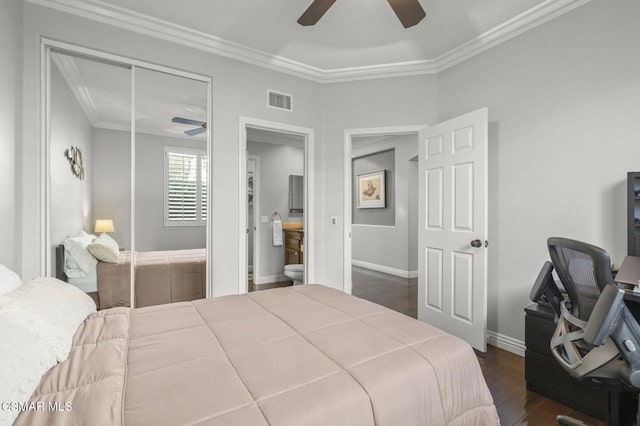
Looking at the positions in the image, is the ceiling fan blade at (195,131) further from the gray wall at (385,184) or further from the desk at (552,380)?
the gray wall at (385,184)

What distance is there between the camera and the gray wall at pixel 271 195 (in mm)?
5184

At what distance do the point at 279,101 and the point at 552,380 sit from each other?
3367mm

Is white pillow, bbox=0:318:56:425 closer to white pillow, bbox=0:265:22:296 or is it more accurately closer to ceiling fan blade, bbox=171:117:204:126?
white pillow, bbox=0:265:22:296

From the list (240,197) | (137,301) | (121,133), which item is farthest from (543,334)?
(121,133)

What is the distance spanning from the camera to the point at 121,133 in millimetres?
2582

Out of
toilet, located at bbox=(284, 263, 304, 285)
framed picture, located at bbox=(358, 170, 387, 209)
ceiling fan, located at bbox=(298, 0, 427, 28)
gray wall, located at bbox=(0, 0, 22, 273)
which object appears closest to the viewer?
gray wall, located at bbox=(0, 0, 22, 273)

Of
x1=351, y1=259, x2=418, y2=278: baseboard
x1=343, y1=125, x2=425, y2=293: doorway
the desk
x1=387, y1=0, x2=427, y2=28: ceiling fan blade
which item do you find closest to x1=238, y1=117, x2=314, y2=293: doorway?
x1=343, y1=125, x2=425, y2=293: doorway

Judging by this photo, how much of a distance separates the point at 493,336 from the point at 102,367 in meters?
3.03

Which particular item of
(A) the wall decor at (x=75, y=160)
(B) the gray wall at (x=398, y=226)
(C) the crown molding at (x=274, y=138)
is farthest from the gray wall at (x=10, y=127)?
(B) the gray wall at (x=398, y=226)

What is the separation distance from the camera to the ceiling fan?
2.01m

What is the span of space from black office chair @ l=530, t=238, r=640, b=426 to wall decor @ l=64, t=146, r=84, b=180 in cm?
325

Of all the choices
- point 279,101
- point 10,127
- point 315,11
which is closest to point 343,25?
point 315,11

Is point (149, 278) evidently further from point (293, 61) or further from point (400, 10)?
point (400, 10)

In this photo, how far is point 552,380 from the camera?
6.52 ft
